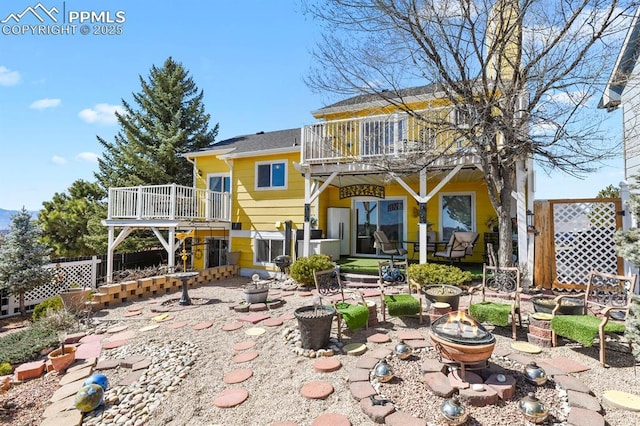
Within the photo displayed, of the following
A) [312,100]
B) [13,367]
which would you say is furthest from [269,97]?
[13,367]

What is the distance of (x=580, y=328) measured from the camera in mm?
3596

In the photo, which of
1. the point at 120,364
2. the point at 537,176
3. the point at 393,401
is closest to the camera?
the point at 393,401

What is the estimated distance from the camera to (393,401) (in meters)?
2.86

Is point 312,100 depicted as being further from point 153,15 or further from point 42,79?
point 42,79

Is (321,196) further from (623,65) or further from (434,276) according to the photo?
(623,65)

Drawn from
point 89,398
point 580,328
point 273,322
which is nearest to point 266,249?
point 273,322

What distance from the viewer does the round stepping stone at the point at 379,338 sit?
428cm

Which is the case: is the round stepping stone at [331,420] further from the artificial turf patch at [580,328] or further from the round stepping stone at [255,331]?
the artificial turf patch at [580,328]

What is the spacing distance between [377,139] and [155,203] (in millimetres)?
7041

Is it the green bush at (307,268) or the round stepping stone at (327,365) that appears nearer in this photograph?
the round stepping stone at (327,365)

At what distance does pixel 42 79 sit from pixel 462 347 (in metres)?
12.5

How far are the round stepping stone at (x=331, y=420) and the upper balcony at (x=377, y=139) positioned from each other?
5537 mm

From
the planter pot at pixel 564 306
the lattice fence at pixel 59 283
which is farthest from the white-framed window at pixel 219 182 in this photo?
the planter pot at pixel 564 306

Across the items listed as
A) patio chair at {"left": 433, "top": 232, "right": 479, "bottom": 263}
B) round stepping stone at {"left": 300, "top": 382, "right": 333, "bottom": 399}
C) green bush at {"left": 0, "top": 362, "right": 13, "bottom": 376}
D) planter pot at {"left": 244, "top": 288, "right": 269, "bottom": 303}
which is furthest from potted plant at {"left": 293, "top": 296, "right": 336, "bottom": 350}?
patio chair at {"left": 433, "top": 232, "right": 479, "bottom": 263}
